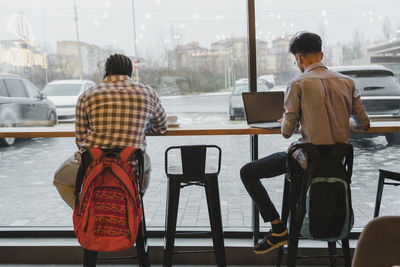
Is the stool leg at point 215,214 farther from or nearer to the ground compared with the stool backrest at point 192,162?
nearer to the ground

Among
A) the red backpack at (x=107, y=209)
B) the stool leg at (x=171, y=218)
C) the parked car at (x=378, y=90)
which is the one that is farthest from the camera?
the parked car at (x=378, y=90)

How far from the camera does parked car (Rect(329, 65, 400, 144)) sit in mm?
2795

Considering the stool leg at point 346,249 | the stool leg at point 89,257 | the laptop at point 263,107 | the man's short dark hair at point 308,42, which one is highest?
the man's short dark hair at point 308,42

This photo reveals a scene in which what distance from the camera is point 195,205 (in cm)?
305

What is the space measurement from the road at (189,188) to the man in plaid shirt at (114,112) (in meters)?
0.92

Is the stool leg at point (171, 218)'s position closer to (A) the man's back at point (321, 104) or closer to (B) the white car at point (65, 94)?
(A) the man's back at point (321, 104)

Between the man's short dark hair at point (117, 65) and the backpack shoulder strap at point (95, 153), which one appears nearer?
the backpack shoulder strap at point (95, 153)

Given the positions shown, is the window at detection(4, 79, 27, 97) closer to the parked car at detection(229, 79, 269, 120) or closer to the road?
the road

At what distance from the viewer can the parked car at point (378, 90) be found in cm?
279

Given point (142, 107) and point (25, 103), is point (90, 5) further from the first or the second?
point (142, 107)

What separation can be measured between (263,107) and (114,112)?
40.6 inches

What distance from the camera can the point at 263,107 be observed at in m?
2.55

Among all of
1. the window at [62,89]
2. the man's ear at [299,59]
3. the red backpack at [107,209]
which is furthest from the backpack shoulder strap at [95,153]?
the window at [62,89]

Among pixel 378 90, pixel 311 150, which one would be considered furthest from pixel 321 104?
pixel 378 90
